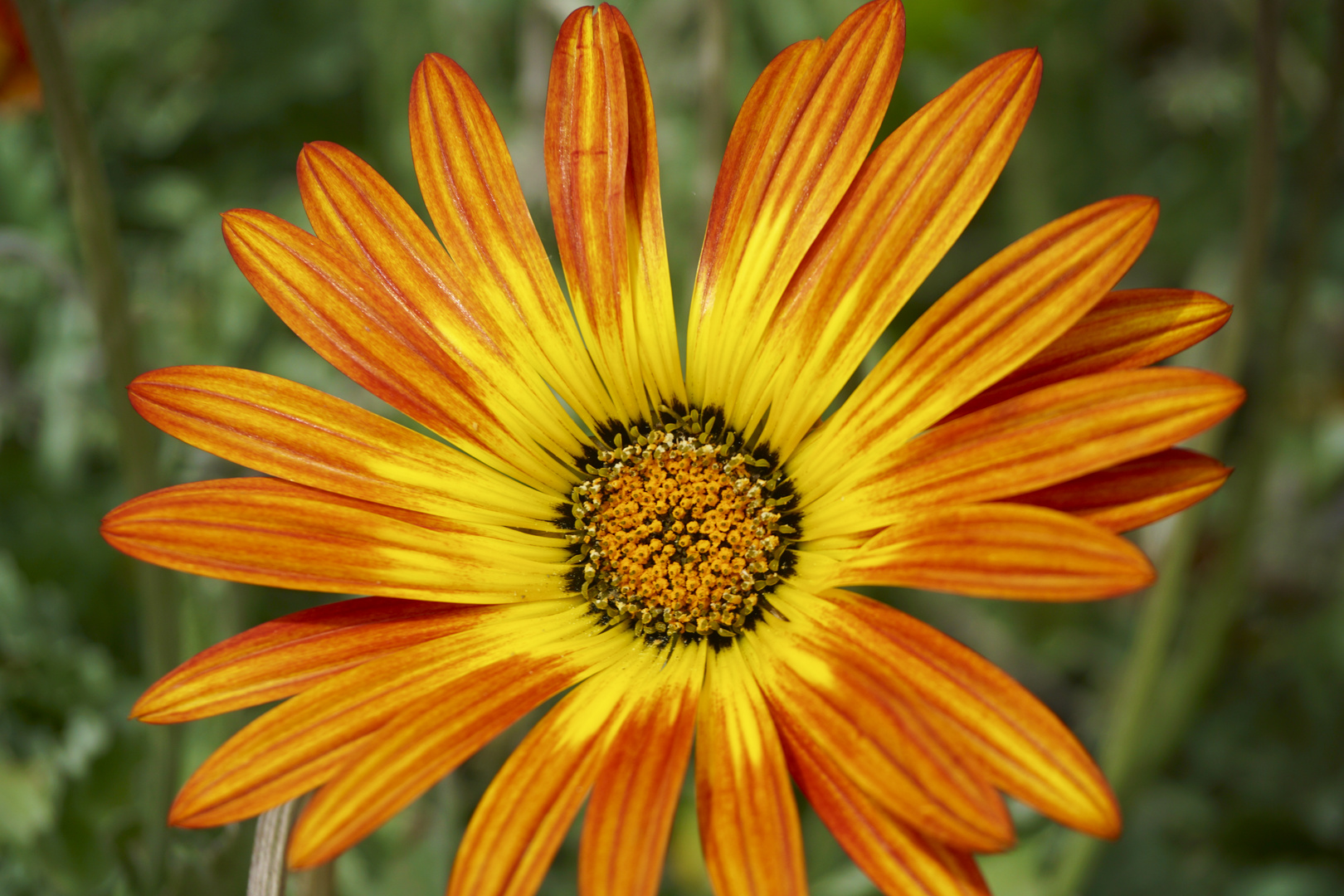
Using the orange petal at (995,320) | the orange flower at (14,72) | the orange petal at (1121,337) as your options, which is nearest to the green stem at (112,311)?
the orange petal at (995,320)

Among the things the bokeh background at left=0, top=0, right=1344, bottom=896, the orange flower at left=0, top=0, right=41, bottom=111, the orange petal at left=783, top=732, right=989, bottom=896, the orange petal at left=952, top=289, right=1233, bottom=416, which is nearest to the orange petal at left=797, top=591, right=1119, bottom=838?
the orange petal at left=783, top=732, right=989, bottom=896

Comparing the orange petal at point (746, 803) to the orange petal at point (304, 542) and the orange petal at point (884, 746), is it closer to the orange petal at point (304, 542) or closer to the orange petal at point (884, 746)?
the orange petal at point (884, 746)

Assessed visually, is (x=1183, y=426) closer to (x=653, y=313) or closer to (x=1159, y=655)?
(x=653, y=313)

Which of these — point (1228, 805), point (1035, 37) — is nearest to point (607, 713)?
point (1228, 805)

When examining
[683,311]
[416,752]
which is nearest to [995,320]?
[416,752]

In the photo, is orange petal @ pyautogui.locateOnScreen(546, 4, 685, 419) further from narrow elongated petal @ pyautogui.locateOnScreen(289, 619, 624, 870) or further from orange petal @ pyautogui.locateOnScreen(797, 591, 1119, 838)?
orange petal @ pyautogui.locateOnScreen(797, 591, 1119, 838)
